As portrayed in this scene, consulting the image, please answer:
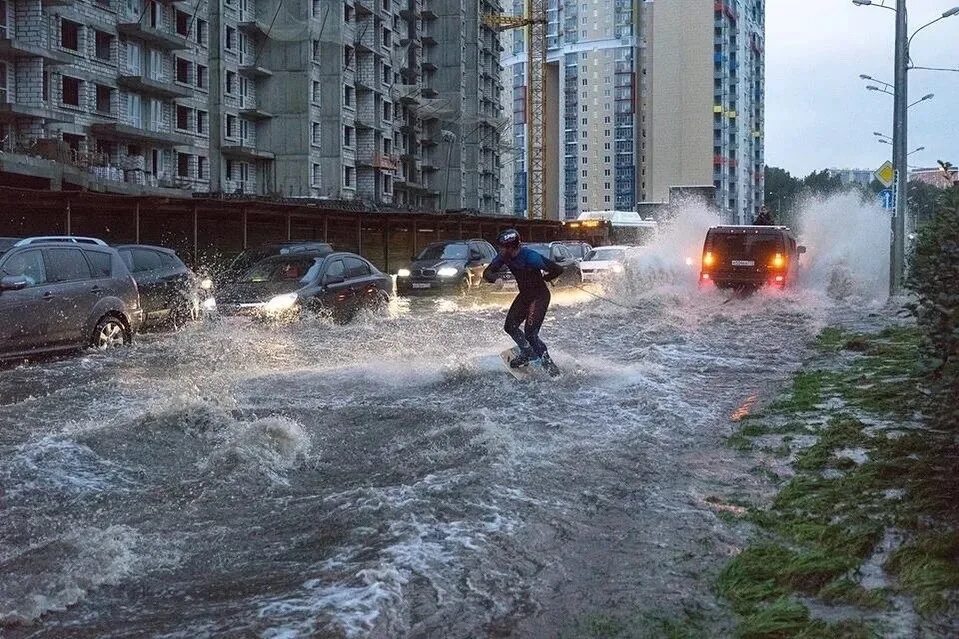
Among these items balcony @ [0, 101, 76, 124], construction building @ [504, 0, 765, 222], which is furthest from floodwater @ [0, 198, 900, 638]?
construction building @ [504, 0, 765, 222]

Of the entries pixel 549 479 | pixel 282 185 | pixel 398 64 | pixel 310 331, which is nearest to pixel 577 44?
pixel 398 64

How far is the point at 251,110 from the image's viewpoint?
200ft

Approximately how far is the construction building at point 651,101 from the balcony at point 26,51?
256 feet

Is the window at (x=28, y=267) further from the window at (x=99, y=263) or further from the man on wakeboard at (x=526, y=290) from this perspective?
the man on wakeboard at (x=526, y=290)

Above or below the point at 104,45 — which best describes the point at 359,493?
below

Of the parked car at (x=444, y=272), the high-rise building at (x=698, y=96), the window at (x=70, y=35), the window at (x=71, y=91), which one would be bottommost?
the parked car at (x=444, y=272)

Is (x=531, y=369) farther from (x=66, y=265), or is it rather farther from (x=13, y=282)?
(x=66, y=265)

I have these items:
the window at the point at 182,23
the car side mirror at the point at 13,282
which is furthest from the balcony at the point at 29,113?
the car side mirror at the point at 13,282

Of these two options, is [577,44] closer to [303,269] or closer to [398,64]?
[398,64]

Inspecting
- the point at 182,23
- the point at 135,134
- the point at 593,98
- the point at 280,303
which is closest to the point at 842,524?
the point at 280,303

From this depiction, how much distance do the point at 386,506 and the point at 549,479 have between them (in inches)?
52.3

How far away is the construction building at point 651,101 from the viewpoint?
5153 inches

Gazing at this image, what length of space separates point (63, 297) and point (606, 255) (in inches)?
983

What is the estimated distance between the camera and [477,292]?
27.4m
